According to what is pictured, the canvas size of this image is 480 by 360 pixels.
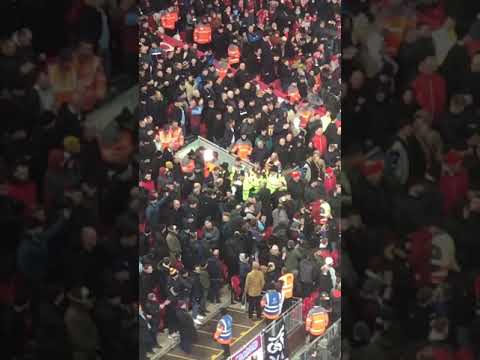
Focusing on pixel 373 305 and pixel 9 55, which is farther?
pixel 373 305

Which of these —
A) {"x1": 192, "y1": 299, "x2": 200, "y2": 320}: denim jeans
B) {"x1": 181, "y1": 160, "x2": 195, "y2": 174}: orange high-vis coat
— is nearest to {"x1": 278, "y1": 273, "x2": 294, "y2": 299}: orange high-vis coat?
{"x1": 192, "y1": 299, "x2": 200, "y2": 320}: denim jeans

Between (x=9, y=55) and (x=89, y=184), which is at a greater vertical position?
(x=9, y=55)

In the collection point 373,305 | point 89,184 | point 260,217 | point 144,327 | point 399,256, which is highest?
point 89,184

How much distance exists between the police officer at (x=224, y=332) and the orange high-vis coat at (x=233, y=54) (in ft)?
6.99

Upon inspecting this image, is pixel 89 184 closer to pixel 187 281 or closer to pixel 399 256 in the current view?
pixel 399 256

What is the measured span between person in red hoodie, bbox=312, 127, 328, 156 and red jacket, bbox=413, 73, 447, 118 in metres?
3.44

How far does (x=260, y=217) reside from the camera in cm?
638

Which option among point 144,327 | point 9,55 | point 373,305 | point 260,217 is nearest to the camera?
point 9,55

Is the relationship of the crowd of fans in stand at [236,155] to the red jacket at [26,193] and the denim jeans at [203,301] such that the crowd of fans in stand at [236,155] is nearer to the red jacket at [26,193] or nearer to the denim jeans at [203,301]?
the denim jeans at [203,301]

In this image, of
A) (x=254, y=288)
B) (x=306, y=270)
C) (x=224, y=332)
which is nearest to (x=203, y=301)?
(x=224, y=332)

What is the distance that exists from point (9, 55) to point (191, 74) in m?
3.24

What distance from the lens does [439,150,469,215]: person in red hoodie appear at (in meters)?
3.13

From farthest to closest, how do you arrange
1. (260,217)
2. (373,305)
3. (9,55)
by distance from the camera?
(260,217)
(373,305)
(9,55)

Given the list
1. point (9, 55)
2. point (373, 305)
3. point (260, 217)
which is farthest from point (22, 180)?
point (260, 217)
